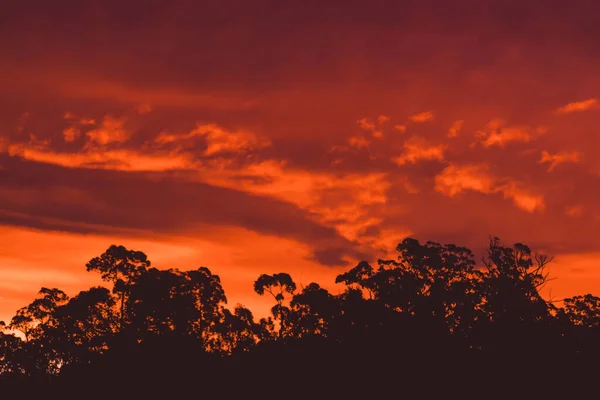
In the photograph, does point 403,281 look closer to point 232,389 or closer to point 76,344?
point 232,389

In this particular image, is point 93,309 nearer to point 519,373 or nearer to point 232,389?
point 232,389

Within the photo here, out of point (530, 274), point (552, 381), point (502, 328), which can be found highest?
point (530, 274)

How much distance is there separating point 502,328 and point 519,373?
15.2 ft

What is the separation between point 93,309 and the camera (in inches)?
2633

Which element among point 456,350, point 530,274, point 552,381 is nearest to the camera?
point 552,381

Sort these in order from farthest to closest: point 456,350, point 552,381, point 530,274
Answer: point 530,274 → point 456,350 → point 552,381

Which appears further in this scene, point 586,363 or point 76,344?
point 76,344

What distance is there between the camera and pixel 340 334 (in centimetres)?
6556

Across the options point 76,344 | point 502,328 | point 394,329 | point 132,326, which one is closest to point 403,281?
point 394,329

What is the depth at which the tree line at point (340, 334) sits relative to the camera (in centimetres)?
5812

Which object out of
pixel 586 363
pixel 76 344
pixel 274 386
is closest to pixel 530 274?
pixel 586 363

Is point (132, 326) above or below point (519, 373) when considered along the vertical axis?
above

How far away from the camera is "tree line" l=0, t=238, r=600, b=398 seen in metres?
58.1

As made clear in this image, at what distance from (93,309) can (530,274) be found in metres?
36.5
